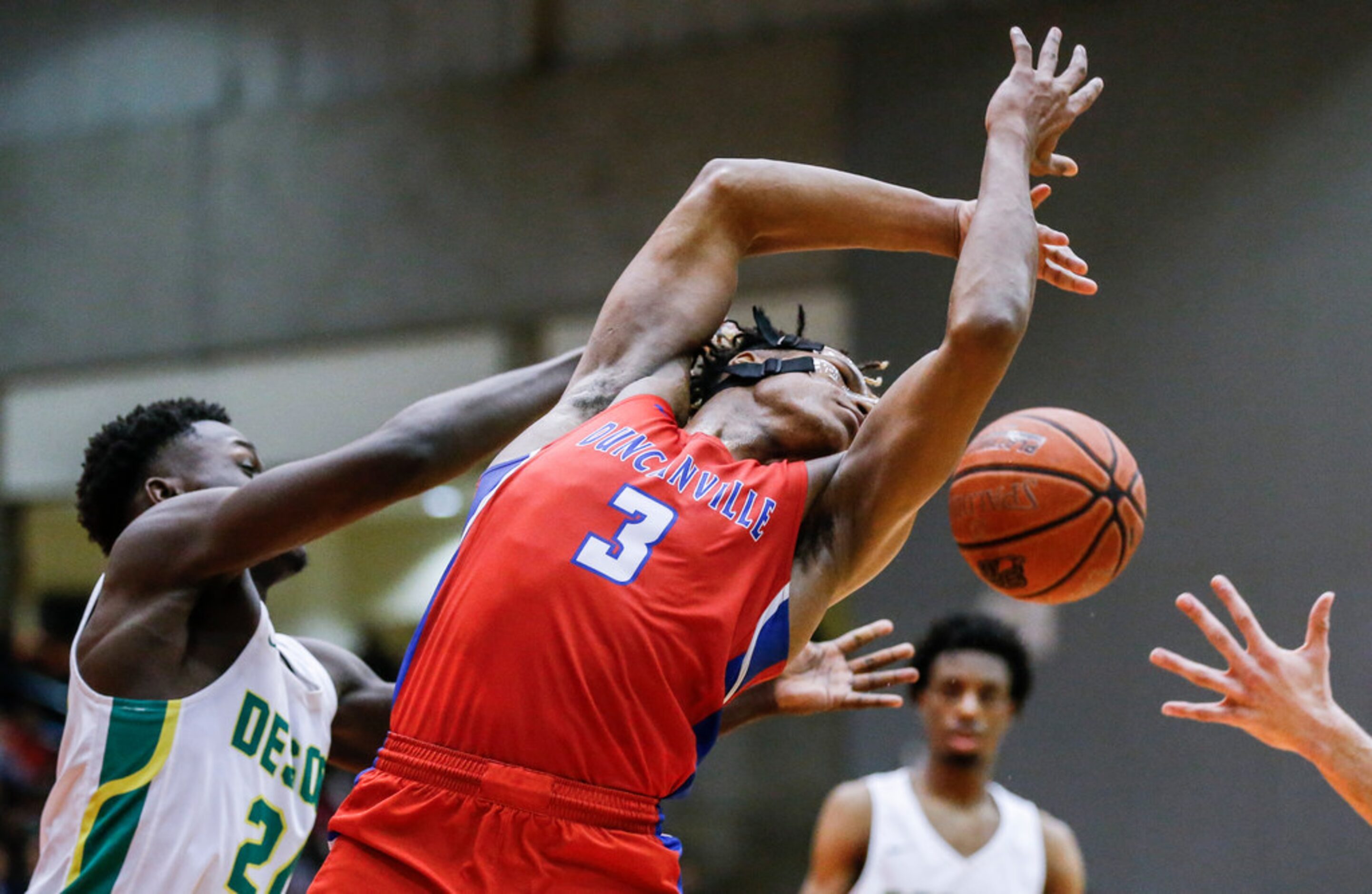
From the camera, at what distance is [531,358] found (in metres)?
9.54

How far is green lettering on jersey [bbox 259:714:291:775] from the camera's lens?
3.46 metres

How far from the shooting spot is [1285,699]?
9.47ft

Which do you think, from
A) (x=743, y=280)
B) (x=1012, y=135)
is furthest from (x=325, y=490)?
(x=743, y=280)

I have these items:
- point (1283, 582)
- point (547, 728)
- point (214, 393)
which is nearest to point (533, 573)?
point (547, 728)

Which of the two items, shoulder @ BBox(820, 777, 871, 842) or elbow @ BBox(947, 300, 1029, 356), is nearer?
elbow @ BBox(947, 300, 1029, 356)

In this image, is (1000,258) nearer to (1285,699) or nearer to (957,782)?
(1285,699)

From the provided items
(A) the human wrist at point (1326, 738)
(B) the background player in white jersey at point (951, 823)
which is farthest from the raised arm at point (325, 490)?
(B) the background player in white jersey at point (951, 823)

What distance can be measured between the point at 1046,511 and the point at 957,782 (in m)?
2.61

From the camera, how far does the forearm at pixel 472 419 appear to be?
3229 mm

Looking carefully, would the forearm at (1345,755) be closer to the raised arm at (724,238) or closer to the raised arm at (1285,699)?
the raised arm at (1285,699)

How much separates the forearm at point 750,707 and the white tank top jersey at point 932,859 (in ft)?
7.47

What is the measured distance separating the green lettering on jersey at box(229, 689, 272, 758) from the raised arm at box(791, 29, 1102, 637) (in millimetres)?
1516

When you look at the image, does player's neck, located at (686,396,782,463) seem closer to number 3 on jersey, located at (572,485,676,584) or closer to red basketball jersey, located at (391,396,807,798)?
red basketball jersey, located at (391,396,807,798)

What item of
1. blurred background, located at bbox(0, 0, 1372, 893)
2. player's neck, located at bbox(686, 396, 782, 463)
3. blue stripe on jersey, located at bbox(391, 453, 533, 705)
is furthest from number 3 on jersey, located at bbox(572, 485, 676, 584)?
blurred background, located at bbox(0, 0, 1372, 893)
